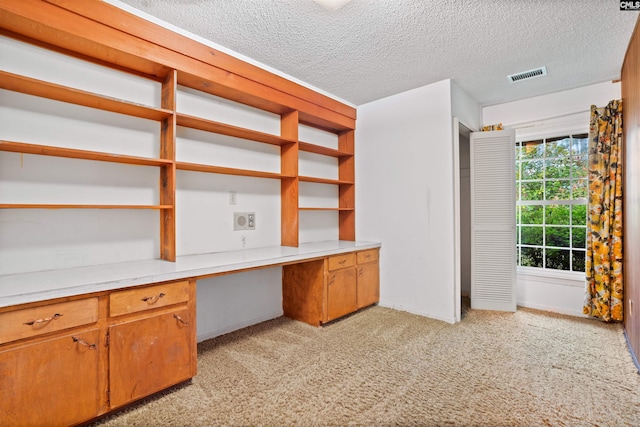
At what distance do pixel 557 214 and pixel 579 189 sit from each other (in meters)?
0.34

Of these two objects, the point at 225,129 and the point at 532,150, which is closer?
the point at 225,129

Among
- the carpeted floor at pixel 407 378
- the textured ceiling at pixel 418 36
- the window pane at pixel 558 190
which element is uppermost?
the textured ceiling at pixel 418 36

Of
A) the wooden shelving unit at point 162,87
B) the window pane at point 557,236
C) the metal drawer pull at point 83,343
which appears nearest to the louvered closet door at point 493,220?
the window pane at point 557,236

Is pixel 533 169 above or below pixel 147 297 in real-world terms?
above

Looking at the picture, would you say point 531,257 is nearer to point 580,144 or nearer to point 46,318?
point 580,144

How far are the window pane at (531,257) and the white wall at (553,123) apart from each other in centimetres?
16

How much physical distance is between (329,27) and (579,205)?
3.33 m

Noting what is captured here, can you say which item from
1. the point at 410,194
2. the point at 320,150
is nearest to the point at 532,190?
the point at 410,194

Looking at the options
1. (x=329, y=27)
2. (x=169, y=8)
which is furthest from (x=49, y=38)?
(x=329, y=27)

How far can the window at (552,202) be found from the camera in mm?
3482

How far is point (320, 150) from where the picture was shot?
355 cm

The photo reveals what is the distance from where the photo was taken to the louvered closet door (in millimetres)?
3441

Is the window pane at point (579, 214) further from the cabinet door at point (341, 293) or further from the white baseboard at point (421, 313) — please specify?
the cabinet door at point (341, 293)

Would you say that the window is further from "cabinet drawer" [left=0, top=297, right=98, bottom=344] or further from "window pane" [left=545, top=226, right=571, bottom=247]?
"cabinet drawer" [left=0, top=297, right=98, bottom=344]
